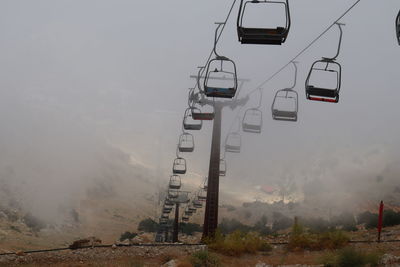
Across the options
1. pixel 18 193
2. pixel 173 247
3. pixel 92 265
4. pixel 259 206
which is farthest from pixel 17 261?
pixel 259 206

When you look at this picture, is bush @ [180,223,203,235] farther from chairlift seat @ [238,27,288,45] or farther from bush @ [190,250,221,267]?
chairlift seat @ [238,27,288,45]

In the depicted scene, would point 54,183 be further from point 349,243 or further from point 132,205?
point 349,243

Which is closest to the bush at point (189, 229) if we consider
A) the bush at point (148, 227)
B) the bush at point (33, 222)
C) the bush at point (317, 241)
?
the bush at point (148, 227)

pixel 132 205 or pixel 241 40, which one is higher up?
pixel 241 40

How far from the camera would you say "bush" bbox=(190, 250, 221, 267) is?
14.4 m

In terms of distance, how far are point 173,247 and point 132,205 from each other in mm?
65542

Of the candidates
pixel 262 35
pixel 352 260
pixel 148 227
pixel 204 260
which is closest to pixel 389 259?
pixel 352 260

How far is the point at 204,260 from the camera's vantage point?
14.8m

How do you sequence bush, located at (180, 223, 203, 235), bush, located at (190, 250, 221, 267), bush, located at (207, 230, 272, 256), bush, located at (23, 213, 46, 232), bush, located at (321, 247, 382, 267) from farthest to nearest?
1. bush, located at (180, 223, 203, 235)
2. bush, located at (23, 213, 46, 232)
3. bush, located at (207, 230, 272, 256)
4. bush, located at (190, 250, 221, 267)
5. bush, located at (321, 247, 382, 267)

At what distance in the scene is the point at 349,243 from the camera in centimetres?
1916

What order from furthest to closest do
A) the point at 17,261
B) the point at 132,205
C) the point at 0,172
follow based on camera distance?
the point at 132,205, the point at 0,172, the point at 17,261

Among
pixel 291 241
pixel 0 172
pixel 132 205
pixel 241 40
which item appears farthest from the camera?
pixel 132 205

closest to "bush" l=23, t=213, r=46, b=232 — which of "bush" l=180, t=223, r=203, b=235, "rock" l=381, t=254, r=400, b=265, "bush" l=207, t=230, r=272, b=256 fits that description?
"bush" l=180, t=223, r=203, b=235

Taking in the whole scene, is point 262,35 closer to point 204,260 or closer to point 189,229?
point 204,260
